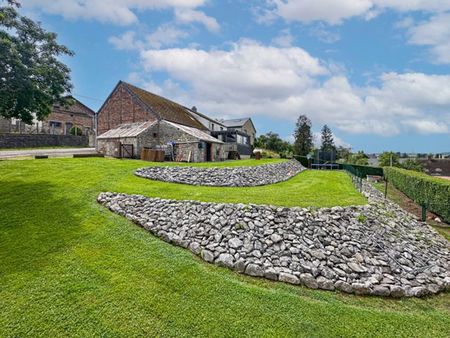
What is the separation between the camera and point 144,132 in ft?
81.1

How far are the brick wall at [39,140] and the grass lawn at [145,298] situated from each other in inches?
984

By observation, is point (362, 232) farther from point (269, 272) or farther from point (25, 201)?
point (25, 201)

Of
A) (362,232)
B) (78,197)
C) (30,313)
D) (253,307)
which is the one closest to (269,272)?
(253,307)

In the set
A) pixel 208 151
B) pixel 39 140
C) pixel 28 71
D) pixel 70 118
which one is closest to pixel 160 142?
pixel 208 151

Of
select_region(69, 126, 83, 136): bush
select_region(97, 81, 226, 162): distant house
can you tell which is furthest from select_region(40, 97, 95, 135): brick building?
select_region(97, 81, 226, 162): distant house

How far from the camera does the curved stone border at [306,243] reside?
6324 millimetres

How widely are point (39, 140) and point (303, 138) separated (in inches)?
1589

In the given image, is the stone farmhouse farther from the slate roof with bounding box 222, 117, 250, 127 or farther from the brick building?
the slate roof with bounding box 222, 117, 250, 127

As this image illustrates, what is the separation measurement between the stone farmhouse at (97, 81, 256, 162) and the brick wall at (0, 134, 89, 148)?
6385 millimetres

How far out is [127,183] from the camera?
12.0 m

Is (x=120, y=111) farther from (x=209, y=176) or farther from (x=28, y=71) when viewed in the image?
Result: (x=209, y=176)

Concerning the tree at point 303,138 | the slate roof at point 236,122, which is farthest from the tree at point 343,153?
the slate roof at point 236,122

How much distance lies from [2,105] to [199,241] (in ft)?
50.1

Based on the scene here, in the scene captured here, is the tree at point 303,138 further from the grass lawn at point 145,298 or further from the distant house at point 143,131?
the grass lawn at point 145,298
